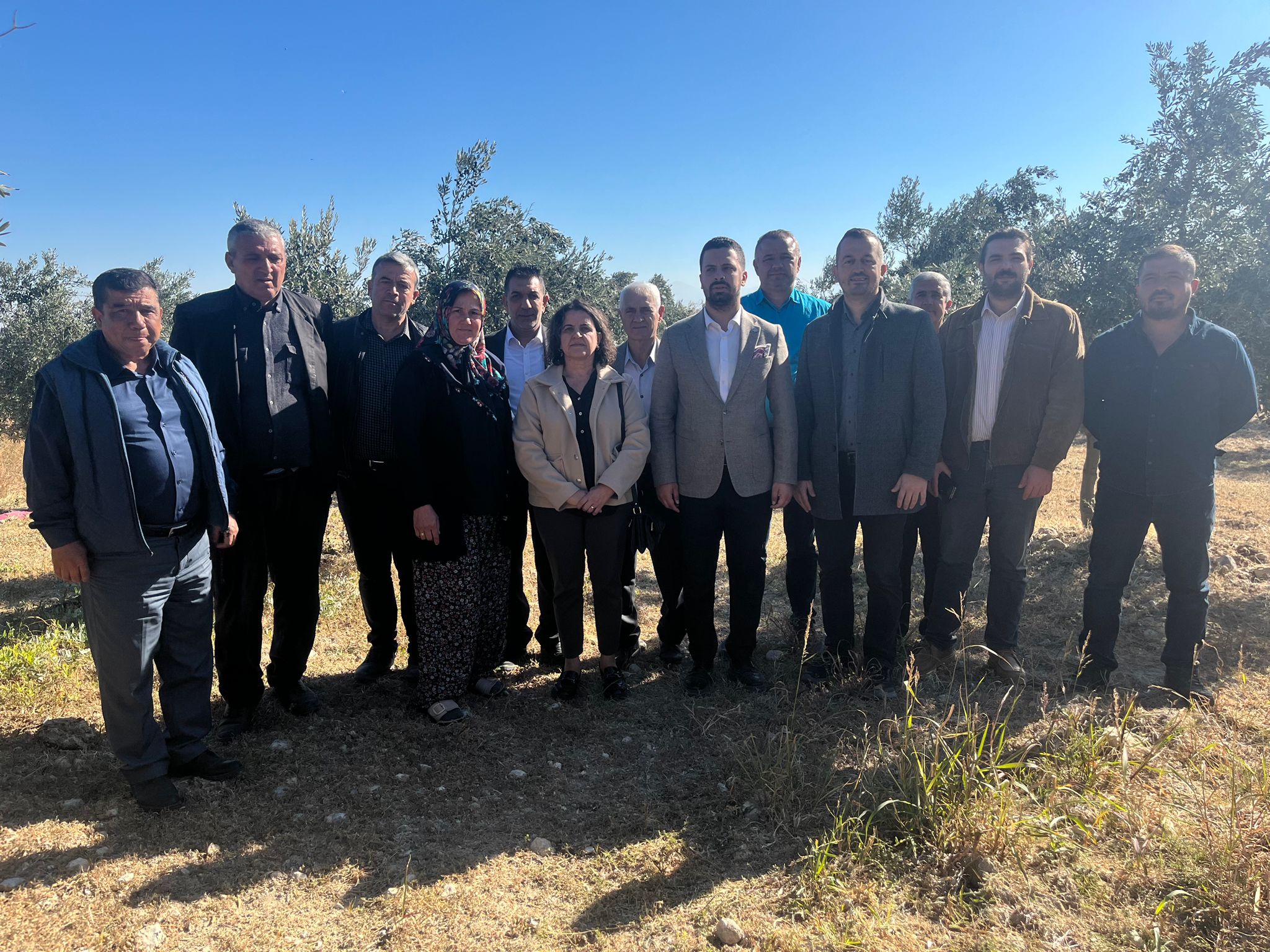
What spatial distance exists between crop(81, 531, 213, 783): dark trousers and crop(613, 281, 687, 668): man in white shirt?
7.49 ft

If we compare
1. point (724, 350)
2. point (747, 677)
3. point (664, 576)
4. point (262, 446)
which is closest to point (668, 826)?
point (747, 677)

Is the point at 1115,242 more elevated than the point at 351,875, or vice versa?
the point at 1115,242

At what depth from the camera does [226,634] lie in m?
3.93

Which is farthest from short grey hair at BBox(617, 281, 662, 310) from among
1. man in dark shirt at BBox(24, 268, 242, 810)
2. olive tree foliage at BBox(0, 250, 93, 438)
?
olive tree foliage at BBox(0, 250, 93, 438)

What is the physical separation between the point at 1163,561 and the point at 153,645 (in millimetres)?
5262

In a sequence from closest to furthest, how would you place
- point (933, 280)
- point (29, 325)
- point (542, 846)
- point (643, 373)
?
point (542, 846)
point (643, 373)
point (933, 280)
point (29, 325)

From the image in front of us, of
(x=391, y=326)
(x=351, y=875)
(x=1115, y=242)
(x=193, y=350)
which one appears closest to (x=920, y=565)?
(x=1115, y=242)

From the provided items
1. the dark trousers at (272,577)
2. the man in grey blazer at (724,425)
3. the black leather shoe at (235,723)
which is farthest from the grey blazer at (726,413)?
the black leather shoe at (235,723)

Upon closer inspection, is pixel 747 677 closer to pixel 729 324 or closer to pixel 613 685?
pixel 613 685

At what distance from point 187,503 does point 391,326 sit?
162 cm

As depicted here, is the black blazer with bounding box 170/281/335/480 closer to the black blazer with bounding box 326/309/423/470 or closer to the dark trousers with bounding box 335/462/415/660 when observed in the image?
the black blazer with bounding box 326/309/423/470

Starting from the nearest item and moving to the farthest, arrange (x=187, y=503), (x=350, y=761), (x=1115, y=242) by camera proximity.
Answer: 1. (x=187, y=503)
2. (x=350, y=761)
3. (x=1115, y=242)

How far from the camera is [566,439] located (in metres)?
4.13

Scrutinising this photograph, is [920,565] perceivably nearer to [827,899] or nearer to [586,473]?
[586,473]
